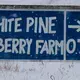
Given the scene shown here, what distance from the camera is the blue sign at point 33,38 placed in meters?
13.0

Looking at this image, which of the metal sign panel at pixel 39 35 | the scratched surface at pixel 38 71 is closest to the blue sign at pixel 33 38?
the metal sign panel at pixel 39 35

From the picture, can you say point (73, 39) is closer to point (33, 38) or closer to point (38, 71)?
point (33, 38)

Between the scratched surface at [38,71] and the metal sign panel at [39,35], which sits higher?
the metal sign panel at [39,35]

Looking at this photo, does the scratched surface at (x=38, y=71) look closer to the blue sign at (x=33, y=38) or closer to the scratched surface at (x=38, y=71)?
the scratched surface at (x=38, y=71)

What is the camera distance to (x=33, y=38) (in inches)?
513

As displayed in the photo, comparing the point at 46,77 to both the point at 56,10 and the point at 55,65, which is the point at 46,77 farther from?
the point at 56,10

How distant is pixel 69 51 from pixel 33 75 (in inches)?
26.4

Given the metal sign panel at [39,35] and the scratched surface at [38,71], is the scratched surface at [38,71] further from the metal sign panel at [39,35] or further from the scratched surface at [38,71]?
the metal sign panel at [39,35]

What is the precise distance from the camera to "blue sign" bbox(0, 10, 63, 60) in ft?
42.7

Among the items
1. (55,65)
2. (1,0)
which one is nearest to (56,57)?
(55,65)

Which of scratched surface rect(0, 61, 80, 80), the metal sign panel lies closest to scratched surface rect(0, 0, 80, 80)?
scratched surface rect(0, 61, 80, 80)

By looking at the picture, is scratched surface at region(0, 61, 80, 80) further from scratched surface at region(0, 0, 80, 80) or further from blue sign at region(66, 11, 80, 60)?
blue sign at region(66, 11, 80, 60)

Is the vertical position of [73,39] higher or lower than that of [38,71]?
higher

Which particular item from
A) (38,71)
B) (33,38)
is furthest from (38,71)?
(33,38)
